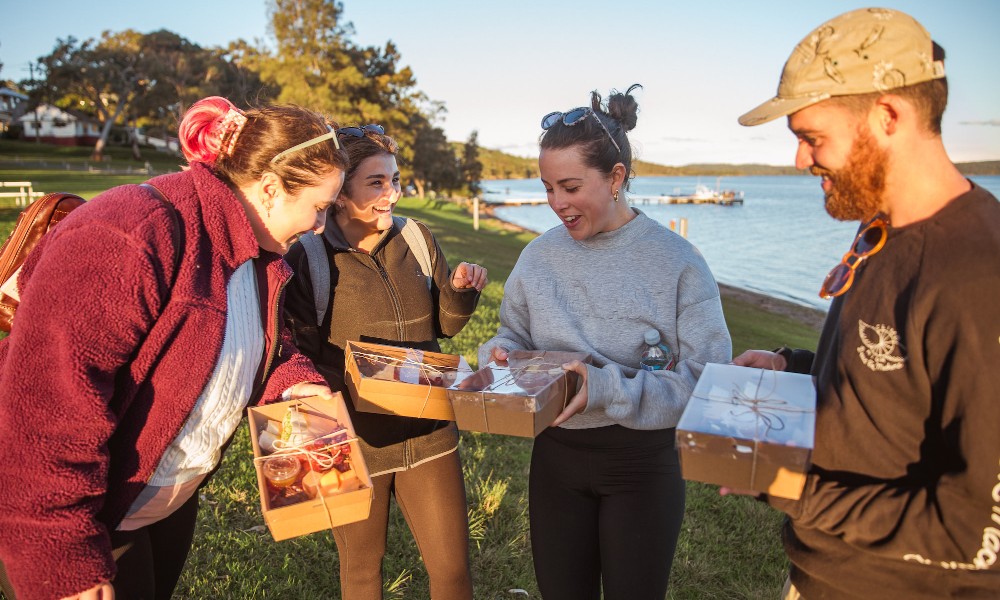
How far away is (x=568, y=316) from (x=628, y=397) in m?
0.45

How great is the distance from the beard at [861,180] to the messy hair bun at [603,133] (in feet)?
3.54

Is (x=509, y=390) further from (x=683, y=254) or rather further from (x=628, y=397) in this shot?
(x=683, y=254)

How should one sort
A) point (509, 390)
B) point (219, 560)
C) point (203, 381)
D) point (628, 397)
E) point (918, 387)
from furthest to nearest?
1. point (219, 560)
2. point (628, 397)
3. point (509, 390)
4. point (203, 381)
5. point (918, 387)

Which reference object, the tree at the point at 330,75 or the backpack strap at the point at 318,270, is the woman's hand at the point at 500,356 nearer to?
the backpack strap at the point at 318,270

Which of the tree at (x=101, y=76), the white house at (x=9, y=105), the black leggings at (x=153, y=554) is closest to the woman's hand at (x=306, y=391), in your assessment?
the black leggings at (x=153, y=554)

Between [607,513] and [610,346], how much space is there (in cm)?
62

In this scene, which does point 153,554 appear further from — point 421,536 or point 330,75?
point 330,75

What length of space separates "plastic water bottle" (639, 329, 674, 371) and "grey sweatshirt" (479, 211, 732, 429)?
38mm

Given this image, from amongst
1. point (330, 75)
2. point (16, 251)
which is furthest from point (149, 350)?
point (330, 75)

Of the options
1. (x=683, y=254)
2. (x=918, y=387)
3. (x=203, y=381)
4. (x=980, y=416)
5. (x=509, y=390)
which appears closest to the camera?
(x=980, y=416)

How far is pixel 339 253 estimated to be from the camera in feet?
9.41

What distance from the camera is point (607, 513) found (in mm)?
2527

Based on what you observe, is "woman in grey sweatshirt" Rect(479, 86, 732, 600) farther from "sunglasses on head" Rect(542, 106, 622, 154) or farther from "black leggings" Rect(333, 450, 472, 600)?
"black leggings" Rect(333, 450, 472, 600)

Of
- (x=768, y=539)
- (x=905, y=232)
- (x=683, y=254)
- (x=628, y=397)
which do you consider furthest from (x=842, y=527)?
(x=768, y=539)
